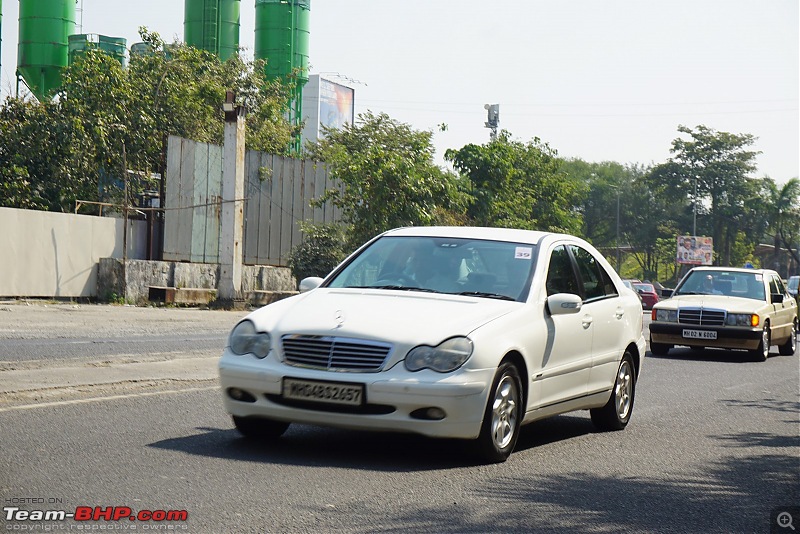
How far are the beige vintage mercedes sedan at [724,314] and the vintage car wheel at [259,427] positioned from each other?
507 inches

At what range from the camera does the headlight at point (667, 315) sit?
1936cm

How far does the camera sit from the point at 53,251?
28.2 meters

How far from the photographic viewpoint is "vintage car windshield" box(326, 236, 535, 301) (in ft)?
25.9

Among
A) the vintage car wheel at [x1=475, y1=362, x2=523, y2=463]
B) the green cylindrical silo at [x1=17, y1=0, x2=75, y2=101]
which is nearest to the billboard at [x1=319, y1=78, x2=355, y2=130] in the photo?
the green cylindrical silo at [x1=17, y1=0, x2=75, y2=101]

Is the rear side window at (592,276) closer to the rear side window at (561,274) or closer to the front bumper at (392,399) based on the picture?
the rear side window at (561,274)

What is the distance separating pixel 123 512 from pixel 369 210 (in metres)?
33.2

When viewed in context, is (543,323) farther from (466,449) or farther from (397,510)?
(397,510)

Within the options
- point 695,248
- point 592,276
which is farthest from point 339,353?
point 695,248

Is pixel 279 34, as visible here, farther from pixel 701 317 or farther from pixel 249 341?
pixel 249 341

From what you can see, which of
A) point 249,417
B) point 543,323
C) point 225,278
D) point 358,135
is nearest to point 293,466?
point 249,417

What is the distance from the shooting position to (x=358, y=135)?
59.9 m

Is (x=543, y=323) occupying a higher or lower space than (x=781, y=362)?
higher

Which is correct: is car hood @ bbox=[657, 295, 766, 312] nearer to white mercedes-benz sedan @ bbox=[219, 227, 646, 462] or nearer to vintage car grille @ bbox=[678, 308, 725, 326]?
vintage car grille @ bbox=[678, 308, 725, 326]

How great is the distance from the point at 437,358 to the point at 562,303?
4.84 feet
